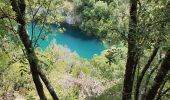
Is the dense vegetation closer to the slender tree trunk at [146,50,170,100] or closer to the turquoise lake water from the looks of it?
the slender tree trunk at [146,50,170,100]

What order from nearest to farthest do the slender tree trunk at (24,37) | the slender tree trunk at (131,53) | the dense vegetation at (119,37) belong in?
1. the dense vegetation at (119,37)
2. the slender tree trunk at (131,53)
3. the slender tree trunk at (24,37)

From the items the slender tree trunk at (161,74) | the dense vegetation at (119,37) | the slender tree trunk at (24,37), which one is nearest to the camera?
the dense vegetation at (119,37)

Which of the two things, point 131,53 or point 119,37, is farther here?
point 131,53

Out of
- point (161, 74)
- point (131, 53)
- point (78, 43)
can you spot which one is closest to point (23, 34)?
point (131, 53)

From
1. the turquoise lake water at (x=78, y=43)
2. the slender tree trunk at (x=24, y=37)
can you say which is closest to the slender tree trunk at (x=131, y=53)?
the slender tree trunk at (x=24, y=37)

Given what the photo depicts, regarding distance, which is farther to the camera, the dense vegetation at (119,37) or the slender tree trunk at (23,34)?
the slender tree trunk at (23,34)

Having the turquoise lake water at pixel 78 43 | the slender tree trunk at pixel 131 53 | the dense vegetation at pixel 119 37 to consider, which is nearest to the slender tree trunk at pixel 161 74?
the dense vegetation at pixel 119 37

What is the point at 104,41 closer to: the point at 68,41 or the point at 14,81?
the point at 14,81

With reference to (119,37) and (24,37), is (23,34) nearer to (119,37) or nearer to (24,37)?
(24,37)

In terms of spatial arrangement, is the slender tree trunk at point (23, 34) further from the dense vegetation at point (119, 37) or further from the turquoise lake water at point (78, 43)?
the turquoise lake water at point (78, 43)

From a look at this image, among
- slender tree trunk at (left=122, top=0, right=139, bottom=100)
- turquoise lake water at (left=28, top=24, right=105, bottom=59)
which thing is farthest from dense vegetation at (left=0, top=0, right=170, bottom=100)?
turquoise lake water at (left=28, top=24, right=105, bottom=59)

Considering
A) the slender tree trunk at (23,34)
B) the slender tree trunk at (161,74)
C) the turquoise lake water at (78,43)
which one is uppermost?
the slender tree trunk at (23,34)

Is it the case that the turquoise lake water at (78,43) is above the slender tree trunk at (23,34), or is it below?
below
